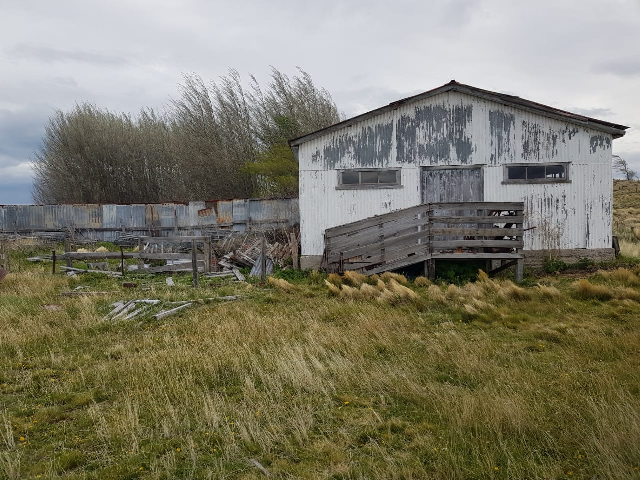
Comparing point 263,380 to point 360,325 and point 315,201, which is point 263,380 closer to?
point 360,325

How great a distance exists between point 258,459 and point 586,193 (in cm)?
1411

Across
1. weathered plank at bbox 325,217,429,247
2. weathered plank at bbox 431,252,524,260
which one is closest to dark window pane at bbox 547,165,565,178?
weathered plank at bbox 431,252,524,260

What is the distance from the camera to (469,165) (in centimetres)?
1518

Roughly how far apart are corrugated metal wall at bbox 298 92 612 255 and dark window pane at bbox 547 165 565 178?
0.87 ft

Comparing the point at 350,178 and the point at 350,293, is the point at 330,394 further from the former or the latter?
the point at 350,178

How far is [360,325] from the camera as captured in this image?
27.4 ft

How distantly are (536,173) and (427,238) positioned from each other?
14.0ft

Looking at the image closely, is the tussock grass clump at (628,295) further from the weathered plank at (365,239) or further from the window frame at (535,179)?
the window frame at (535,179)

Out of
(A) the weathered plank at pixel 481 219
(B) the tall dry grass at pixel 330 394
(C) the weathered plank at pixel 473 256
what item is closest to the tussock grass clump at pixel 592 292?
(B) the tall dry grass at pixel 330 394

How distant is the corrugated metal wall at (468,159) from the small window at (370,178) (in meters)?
0.17

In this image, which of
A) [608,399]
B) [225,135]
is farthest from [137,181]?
[608,399]

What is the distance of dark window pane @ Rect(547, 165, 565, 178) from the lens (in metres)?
15.0

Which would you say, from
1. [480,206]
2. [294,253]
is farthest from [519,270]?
[294,253]

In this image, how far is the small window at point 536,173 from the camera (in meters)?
14.9
